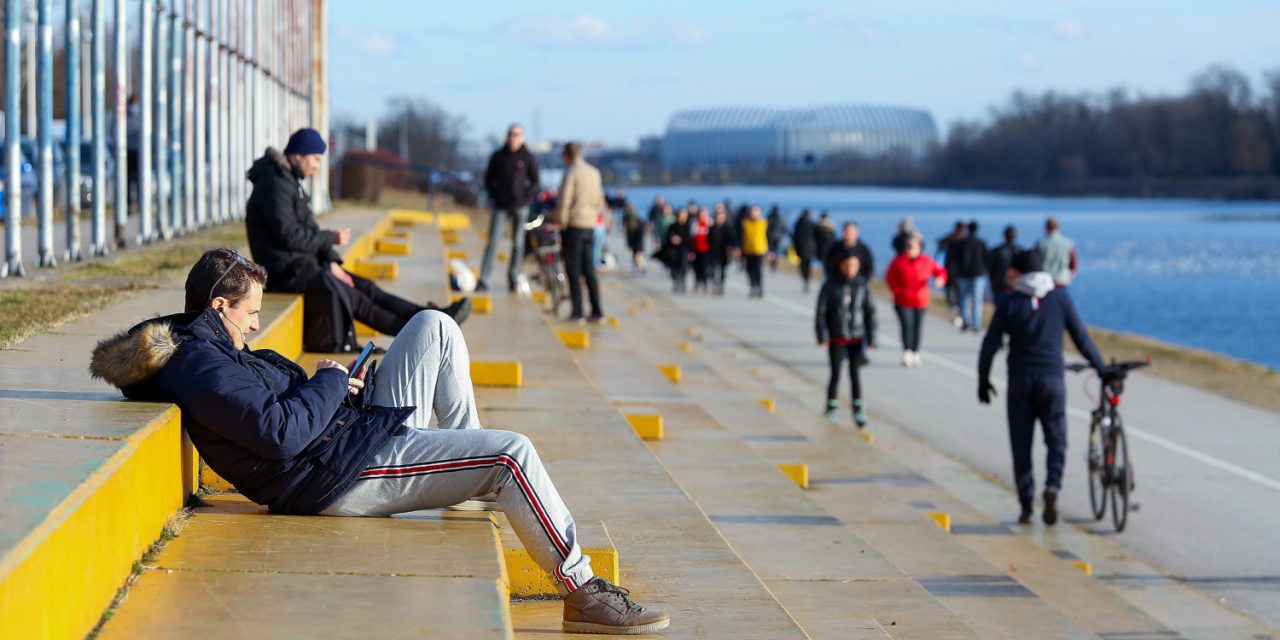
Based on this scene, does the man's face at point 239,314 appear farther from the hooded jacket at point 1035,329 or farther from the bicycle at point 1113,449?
the bicycle at point 1113,449

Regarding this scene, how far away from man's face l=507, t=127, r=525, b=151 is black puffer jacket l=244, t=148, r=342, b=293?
6.24 m

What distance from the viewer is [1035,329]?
1138 centimetres

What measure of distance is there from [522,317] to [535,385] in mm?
4098

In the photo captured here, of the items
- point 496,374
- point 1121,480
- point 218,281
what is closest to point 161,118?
point 496,374

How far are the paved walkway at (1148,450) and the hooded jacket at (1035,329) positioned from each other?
1197 mm

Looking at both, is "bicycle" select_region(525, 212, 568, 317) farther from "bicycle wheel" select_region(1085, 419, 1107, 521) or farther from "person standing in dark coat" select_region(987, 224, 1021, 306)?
"person standing in dark coat" select_region(987, 224, 1021, 306)

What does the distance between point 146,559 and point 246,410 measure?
1.96 ft

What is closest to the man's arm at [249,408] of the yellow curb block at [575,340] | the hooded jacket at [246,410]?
the hooded jacket at [246,410]

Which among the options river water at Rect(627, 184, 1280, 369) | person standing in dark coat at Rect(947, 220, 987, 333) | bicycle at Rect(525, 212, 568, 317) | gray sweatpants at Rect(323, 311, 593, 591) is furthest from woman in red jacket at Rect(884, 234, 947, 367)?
gray sweatpants at Rect(323, 311, 593, 591)

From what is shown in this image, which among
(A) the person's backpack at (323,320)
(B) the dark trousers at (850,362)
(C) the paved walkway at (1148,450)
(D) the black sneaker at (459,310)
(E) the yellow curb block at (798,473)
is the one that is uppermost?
(D) the black sneaker at (459,310)

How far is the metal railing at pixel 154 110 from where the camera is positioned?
41.5 feet

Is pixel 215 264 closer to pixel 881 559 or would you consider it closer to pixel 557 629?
pixel 557 629

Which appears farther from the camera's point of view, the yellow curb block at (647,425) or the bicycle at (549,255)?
the bicycle at (549,255)

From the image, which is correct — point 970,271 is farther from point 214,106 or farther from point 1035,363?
point 1035,363
